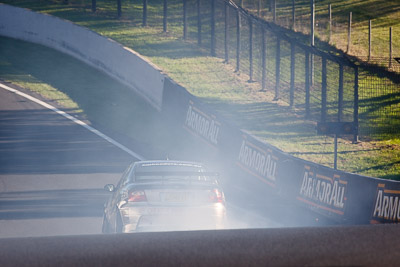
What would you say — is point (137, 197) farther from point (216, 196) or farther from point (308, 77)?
point (308, 77)

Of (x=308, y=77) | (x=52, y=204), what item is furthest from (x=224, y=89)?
(x=52, y=204)

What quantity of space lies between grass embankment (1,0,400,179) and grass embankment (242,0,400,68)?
6.86 m

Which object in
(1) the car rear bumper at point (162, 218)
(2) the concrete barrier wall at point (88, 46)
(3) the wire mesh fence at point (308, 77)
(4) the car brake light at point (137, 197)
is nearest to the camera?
(1) the car rear bumper at point (162, 218)

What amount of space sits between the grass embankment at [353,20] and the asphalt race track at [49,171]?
1738 centimetres

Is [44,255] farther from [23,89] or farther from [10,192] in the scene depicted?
[23,89]

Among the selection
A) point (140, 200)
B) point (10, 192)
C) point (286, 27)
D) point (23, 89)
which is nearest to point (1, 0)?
point (23, 89)

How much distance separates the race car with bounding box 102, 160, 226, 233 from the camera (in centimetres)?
941

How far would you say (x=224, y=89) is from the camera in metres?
30.0

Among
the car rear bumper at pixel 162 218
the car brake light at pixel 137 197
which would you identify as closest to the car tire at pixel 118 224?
the car rear bumper at pixel 162 218

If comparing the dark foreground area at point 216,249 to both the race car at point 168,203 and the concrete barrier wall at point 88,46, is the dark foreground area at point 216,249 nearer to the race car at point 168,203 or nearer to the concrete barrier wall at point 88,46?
the race car at point 168,203

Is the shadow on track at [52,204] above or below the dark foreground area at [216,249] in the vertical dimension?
below

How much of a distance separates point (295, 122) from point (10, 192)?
13.1 metres

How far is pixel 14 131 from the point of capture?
920 inches

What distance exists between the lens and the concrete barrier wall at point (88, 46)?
90.2 ft
